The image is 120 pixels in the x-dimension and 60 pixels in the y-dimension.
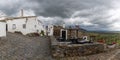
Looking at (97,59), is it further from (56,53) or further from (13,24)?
(13,24)

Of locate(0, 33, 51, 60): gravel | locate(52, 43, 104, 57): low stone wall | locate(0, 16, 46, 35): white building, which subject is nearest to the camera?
locate(52, 43, 104, 57): low stone wall

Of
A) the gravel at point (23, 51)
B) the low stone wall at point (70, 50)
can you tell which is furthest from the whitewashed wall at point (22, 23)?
the low stone wall at point (70, 50)

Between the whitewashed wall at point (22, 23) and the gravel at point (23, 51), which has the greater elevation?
the whitewashed wall at point (22, 23)

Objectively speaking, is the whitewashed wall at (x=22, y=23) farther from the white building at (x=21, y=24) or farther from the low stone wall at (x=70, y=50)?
the low stone wall at (x=70, y=50)

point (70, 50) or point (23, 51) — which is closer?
point (70, 50)

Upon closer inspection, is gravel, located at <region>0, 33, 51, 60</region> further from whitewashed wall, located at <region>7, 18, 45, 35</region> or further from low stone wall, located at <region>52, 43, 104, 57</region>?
whitewashed wall, located at <region>7, 18, 45, 35</region>

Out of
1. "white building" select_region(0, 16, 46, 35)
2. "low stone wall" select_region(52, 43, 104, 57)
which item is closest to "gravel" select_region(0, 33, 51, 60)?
"low stone wall" select_region(52, 43, 104, 57)

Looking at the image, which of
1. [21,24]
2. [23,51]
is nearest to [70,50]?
[23,51]

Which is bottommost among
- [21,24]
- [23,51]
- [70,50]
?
[23,51]

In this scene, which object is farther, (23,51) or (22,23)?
(22,23)

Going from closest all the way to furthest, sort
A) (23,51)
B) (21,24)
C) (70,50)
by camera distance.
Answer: (70,50) → (23,51) → (21,24)

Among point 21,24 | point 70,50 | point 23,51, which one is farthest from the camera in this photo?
point 21,24

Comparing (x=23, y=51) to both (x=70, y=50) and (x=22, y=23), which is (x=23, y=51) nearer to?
(x=70, y=50)

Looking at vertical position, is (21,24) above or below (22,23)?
below
